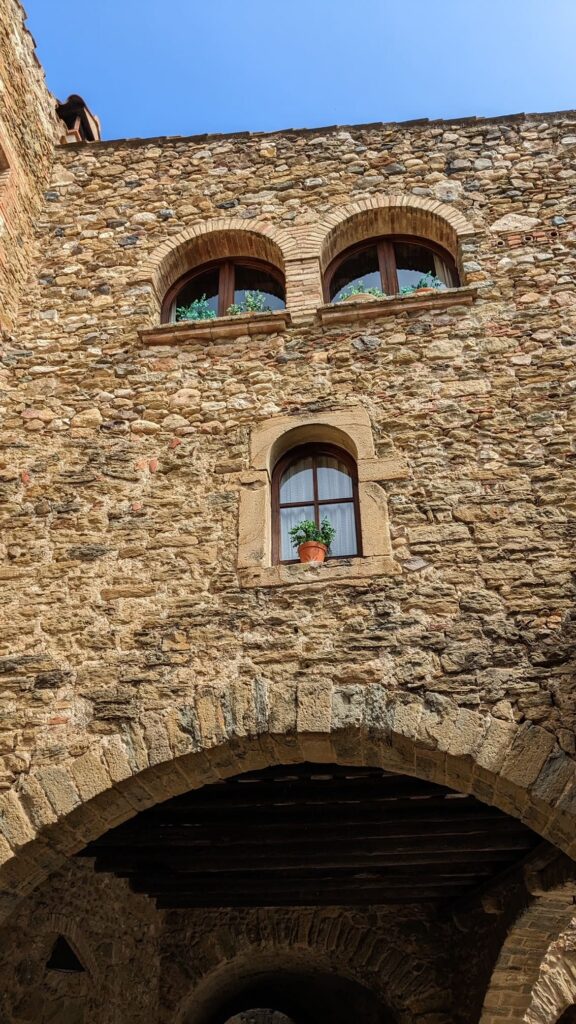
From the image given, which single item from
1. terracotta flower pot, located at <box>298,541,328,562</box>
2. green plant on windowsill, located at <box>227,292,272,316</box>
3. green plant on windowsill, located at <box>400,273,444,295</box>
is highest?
green plant on windowsill, located at <box>400,273,444,295</box>

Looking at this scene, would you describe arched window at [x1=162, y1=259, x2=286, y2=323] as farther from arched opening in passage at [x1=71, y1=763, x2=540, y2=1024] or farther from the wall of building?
arched opening in passage at [x1=71, y1=763, x2=540, y2=1024]

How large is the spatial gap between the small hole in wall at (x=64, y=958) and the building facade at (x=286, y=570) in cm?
2

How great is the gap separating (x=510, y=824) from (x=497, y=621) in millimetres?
1959

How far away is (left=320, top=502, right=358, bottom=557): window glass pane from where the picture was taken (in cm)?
505

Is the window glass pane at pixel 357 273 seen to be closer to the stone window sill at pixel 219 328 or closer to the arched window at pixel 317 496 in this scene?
the stone window sill at pixel 219 328

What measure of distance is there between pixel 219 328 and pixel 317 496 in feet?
5.34

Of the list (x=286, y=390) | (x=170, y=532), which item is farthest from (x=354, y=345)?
(x=170, y=532)

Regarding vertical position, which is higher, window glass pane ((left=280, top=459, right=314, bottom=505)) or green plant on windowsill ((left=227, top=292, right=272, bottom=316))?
green plant on windowsill ((left=227, top=292, right=272, bottom=316))

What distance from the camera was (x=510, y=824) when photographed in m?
5.51

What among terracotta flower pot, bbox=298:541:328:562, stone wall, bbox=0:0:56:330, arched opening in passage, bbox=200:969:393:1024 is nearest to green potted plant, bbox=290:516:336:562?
terracotta flower pot, bbox=298:541:328:562

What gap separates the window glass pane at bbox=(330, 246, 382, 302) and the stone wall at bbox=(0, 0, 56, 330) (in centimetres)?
259

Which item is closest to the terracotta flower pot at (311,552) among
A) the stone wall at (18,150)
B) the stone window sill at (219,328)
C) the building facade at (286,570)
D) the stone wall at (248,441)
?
the building facade at (286,570)

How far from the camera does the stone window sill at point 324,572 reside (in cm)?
464

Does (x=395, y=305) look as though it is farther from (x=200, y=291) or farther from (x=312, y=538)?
(x=312, y=538)
